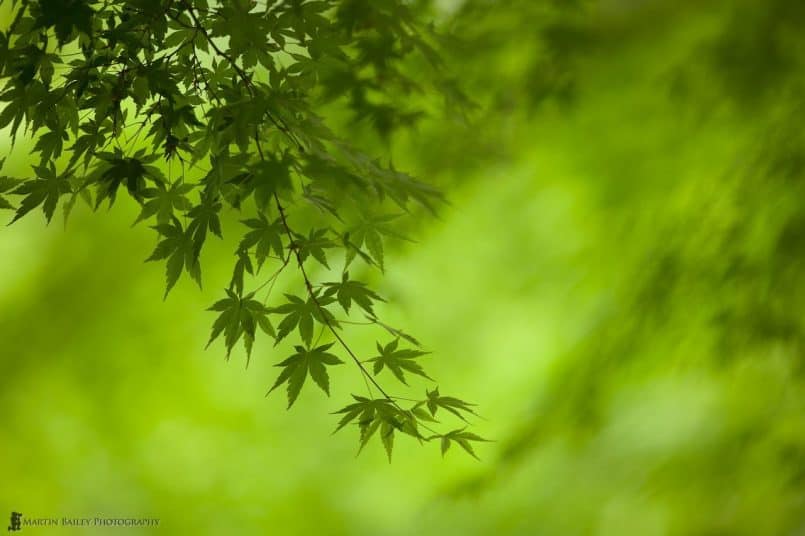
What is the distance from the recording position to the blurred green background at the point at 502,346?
2.59 meters

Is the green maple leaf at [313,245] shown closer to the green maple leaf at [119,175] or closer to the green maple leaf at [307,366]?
the green maple leaf at [307,366]

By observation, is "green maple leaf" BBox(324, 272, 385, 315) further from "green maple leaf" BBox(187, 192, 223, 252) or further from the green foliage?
"green maple leaf" BBox(187, 192, 223, 252)

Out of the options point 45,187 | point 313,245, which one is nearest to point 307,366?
point 313,245

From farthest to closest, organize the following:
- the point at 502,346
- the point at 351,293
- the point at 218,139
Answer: the point at 502,346
the point at 351,293
the point at 218,139

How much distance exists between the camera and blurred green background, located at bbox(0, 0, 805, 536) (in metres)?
2.59

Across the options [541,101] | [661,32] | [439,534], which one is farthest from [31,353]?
[661,32]

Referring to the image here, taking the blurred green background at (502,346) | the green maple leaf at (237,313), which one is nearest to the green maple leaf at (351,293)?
the green maple leaf at (237,313)

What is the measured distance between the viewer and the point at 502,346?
2.89 metres

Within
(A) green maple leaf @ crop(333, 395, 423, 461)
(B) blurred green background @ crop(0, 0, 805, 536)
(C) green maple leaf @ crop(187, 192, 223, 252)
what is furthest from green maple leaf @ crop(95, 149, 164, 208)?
(B) blurred green background @ crop(0, 0, 805, 536)

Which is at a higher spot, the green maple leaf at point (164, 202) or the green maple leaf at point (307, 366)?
the green maple leaf at point (164, 202)
